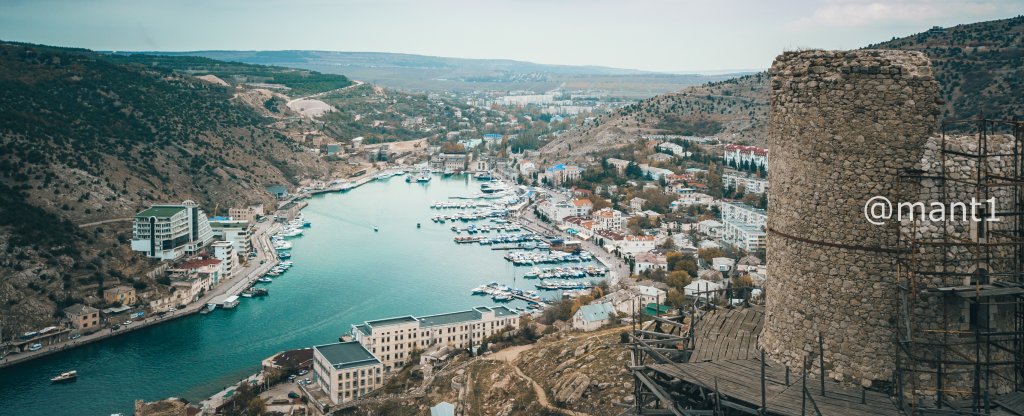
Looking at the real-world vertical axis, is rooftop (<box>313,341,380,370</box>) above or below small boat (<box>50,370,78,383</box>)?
above

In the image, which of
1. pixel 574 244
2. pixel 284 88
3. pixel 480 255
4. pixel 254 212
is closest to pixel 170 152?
pixel 254 212

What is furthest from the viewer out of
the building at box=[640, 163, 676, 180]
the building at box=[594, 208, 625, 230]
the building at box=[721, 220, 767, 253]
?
the building at box=[640, 163, 676, 180]

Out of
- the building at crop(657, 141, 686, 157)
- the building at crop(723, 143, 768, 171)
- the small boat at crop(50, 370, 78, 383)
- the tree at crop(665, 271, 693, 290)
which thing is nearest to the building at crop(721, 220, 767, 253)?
the tree at crop(665, 271, 693, 290)

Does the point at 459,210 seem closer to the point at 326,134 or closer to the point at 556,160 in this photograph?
the point at 556,160

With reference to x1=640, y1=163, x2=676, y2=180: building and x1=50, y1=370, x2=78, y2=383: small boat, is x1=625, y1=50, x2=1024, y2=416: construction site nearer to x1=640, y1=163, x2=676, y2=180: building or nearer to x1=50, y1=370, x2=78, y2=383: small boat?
x1=50, y1=370, x2=78, y2=383: small boat

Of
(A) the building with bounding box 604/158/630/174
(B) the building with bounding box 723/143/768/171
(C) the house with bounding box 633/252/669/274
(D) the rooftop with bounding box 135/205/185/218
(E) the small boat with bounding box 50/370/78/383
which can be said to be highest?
(B) the building with bounding box 723/143/768/171
